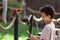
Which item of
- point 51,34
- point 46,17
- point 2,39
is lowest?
point 2,39

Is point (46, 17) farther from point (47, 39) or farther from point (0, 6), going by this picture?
point (0, 6)

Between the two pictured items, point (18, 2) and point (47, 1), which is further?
point (18, 2)

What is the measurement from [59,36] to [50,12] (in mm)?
3707

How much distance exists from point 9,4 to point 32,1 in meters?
3.60

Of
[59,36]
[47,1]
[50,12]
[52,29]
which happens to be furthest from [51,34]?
[47,1]

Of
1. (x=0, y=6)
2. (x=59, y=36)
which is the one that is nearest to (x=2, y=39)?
(x=59, y=36)

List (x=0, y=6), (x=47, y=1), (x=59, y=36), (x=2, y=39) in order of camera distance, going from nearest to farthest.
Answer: (x=59, y=36) → (x=2, y=39) → (x=47, y=1) → (x=0, y=6)

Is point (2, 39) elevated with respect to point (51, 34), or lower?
lower

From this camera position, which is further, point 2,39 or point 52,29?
point 2,39

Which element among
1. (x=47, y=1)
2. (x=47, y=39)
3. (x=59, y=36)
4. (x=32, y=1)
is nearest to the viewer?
(x=47, y=39)

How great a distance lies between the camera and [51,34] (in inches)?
145

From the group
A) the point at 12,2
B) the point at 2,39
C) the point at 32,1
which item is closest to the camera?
the point at 2,39

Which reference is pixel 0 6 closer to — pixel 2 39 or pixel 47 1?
pixel 47 1

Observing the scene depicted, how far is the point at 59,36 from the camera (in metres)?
7.34
